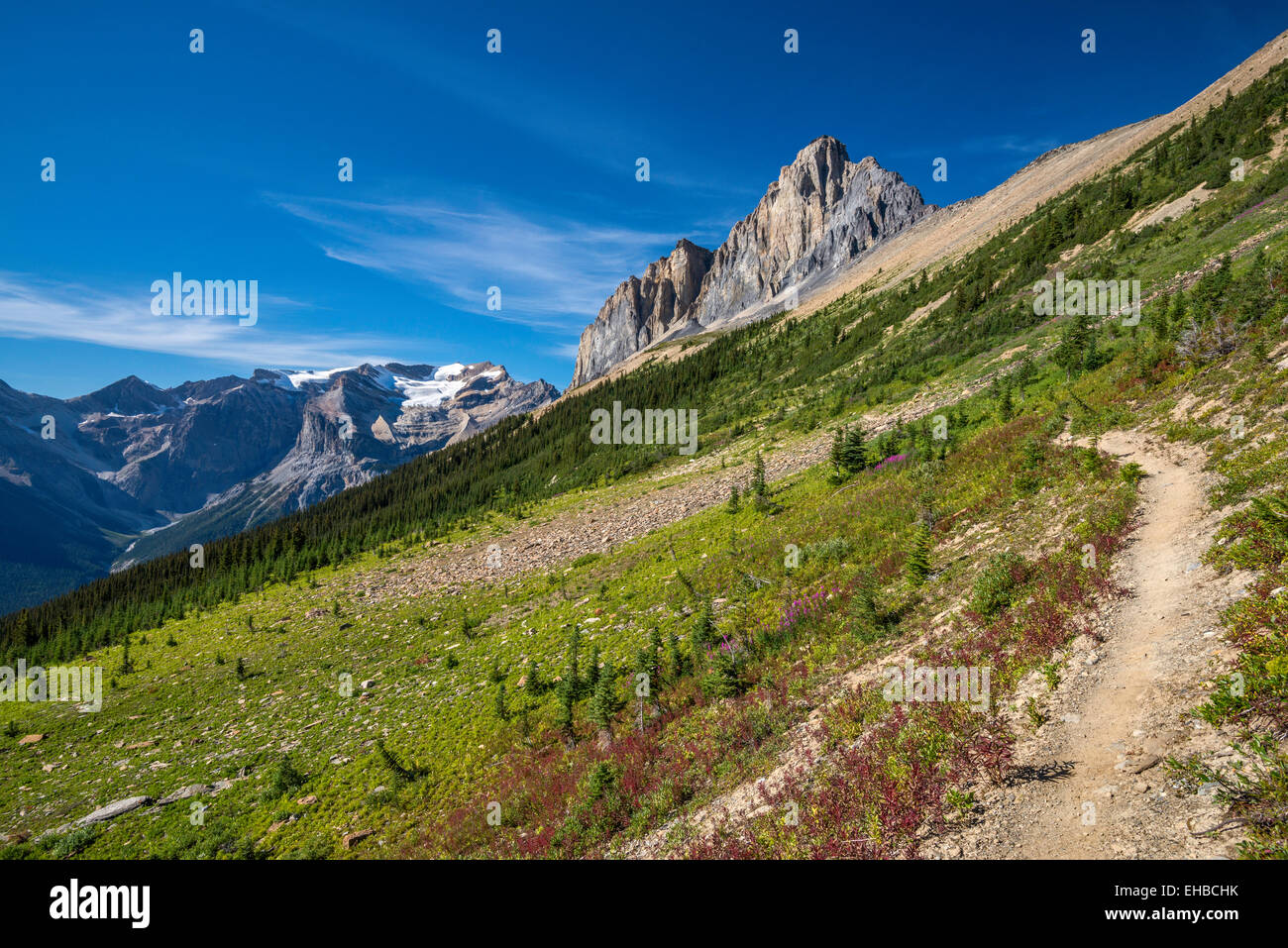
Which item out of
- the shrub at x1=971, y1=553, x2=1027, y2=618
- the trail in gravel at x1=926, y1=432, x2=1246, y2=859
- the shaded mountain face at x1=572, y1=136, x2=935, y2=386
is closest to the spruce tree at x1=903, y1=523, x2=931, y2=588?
the shrub at x1=971, y1=553, x2=1027, y2=618

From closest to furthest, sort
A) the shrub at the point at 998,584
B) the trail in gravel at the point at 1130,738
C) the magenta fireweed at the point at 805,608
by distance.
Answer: the trail in gravel at the point at 1130,738, the shrub at the point at 998,584, the magenta fireweed at the point at 805,608

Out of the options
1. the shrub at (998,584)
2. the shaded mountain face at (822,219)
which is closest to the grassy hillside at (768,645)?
the shrub at (998,584)

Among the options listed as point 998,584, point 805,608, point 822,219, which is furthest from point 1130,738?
point 822,219

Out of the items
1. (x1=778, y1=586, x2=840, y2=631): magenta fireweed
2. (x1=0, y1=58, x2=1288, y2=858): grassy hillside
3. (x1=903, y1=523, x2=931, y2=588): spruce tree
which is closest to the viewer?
(x1=0, y1=58, x2=1288, y2=858): grassy hillside

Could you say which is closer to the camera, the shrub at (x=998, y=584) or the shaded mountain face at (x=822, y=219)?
the shrub at (x=998, y=584)

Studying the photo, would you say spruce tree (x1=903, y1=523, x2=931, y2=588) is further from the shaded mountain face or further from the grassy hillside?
the shaded mountain face

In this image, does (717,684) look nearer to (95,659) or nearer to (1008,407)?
(1008,407)

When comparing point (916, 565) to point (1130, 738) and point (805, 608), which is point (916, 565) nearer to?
point (805, 608)

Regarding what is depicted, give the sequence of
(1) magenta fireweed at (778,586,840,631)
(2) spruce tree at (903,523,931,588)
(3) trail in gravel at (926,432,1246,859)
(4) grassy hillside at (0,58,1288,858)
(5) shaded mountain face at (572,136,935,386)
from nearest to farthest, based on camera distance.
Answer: (3) trail in gravel at (926,432,1246,859) < (4) grassy hillside at (0,58,1288,858) < (2) spruce tree at (903,523,931,588) < (1) magenta fireweed at (778,586,840,631) < (5) shaded mountain face at (572,136,935,386)

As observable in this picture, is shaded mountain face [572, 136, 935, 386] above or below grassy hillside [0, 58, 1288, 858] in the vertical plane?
above

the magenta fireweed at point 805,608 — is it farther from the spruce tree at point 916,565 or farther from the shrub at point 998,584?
the shrub at point 998,584

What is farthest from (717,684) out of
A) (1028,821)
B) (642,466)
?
(642,466)

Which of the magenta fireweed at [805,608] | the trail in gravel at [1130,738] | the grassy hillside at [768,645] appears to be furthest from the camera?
the magenta fireweed at [805,608]
